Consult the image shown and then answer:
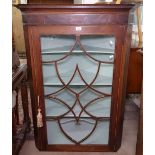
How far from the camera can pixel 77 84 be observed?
157 centimetres

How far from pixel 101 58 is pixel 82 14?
325mm

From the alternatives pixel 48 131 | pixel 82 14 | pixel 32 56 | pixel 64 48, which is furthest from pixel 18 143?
pixel 82 14

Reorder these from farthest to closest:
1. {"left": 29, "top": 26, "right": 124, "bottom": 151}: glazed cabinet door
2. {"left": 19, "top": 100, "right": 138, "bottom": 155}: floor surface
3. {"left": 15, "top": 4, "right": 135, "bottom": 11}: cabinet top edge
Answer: {"left": 19, "top": 100, "right": 138, "bottom": 155}: floor surface < {"left": 29, "top": 26, "right": 124, "bottom": 151}: glazed cabinet door < {"left": 15, "top": 4, "right": 135, "bottom": 11}: cabinet top edge

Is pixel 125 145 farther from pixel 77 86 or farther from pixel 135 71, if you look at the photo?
pixel 135 71

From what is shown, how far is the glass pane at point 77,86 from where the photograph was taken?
1.48m

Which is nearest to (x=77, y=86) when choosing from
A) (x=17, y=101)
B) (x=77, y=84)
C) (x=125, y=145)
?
(x=77, y=84)

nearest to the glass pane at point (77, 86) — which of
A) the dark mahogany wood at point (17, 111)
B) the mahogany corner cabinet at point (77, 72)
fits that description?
the mahogany corner cabinet at point (77, 72)

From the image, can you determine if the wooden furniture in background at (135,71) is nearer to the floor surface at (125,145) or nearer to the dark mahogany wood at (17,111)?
the floor surface at (125,145)

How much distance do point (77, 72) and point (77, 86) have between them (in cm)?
11

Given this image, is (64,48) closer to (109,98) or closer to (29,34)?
(29,34)

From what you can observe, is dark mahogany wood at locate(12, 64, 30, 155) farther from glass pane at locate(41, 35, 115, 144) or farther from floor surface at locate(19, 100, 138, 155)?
glass pane at locate(41, 35, 115, 144)

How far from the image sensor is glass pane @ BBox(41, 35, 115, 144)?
4.86 feet

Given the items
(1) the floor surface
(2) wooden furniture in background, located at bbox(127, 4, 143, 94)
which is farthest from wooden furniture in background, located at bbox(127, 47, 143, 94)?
(1) the floor surface

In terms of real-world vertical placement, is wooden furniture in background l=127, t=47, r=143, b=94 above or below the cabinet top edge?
below
